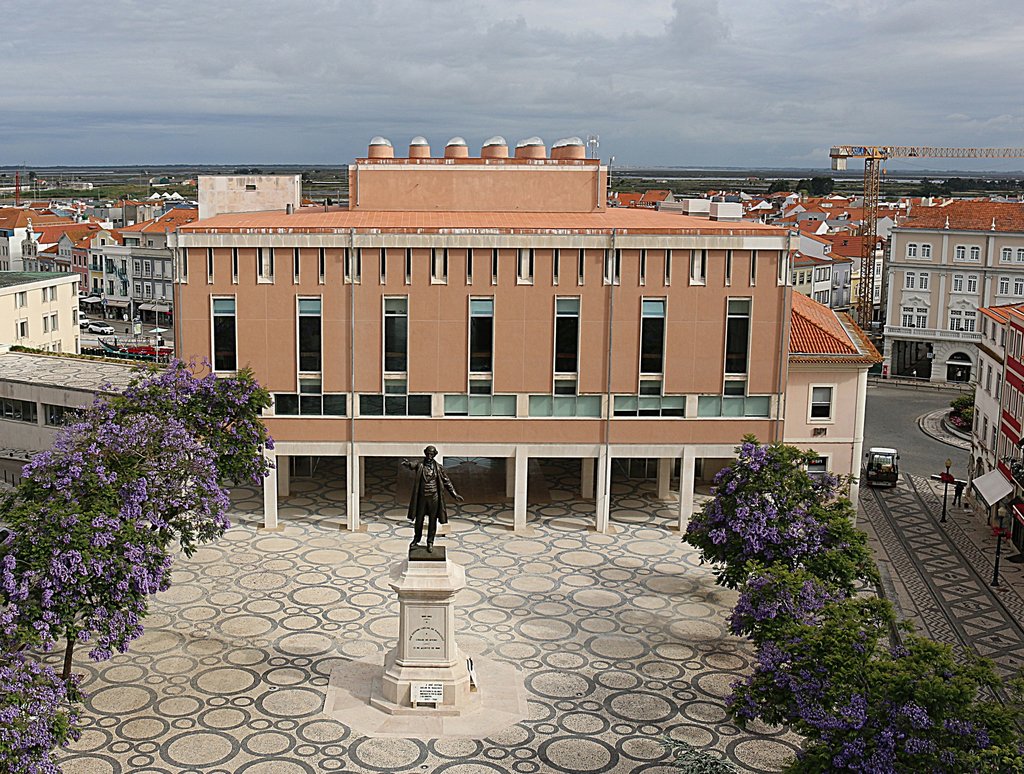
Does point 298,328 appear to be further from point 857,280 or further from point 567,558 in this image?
point 857,280

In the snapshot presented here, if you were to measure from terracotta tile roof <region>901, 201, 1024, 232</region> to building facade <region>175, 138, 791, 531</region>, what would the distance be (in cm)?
4572

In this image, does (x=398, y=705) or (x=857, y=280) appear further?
(x=857, y=280)

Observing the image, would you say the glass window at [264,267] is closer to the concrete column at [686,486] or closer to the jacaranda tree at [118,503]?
the jacaranda tree at [118,503]

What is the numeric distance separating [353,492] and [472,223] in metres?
11.9

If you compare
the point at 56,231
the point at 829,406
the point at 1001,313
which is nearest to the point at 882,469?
the point at 1001,313

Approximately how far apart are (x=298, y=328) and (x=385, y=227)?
5319 millimetres

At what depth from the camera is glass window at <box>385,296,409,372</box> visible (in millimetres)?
45156

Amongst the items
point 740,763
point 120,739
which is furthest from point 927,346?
point 120,739

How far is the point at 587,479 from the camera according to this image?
50625mm

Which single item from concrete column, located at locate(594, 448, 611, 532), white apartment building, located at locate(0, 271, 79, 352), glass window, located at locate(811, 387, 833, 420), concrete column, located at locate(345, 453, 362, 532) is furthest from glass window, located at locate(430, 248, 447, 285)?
white apartment building, located at locate(0, 271, 79, 352)

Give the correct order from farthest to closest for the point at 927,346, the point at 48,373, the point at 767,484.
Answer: the point at 927,346 < the point at 48,373 < the point at 767,484

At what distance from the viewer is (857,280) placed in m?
119

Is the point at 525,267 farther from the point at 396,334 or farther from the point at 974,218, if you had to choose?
the point at 974,218

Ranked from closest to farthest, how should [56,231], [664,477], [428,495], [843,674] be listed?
[843,674] < [428,495] < [664,477] < [56,231]
